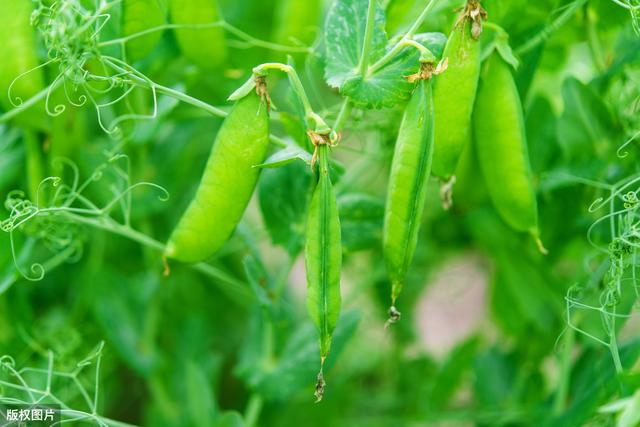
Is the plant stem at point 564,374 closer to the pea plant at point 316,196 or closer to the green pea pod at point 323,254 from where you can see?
the pea plant at point 316,196

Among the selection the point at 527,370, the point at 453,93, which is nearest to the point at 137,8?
the point at 453,93

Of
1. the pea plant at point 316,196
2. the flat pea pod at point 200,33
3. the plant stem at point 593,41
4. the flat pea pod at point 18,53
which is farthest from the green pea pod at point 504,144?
the flat pea pod at point 18,53

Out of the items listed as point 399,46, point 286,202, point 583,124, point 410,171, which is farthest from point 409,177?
point 583,124

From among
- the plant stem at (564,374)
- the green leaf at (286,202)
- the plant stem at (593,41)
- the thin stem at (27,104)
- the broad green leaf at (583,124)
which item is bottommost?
the plant stem at (564,374)

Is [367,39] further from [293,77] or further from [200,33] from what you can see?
[200,33]

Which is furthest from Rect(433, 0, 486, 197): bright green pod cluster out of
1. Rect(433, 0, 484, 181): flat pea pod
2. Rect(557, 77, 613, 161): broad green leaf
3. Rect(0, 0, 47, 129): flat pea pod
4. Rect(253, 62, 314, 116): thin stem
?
Rect(0, 0, 47, 129): flat pea pod

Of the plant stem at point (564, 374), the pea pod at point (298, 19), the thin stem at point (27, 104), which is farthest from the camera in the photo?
the pea pod at point (298, 19)

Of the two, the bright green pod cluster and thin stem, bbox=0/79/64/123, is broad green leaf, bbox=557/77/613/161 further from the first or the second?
thin stem, bbox=0/79/64/123
